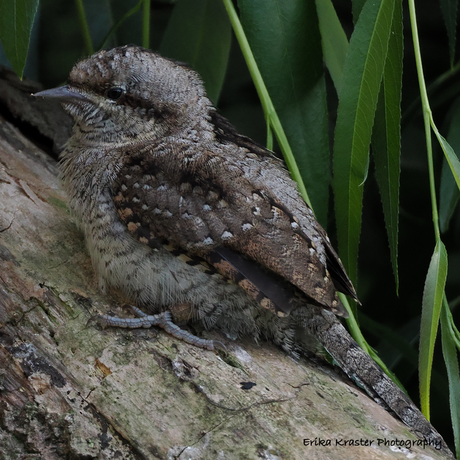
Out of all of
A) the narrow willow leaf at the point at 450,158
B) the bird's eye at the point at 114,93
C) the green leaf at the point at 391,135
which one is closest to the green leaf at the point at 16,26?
the bird's eye at the point at 114,93

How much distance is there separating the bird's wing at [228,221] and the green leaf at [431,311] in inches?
11.1

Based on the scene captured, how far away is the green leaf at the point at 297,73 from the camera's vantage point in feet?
6.85

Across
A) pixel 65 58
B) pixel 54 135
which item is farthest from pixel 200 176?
pixel 65 58

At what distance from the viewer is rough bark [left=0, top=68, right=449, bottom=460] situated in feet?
4.67

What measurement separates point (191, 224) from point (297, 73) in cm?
87

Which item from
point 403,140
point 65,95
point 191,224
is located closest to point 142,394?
point 191,224

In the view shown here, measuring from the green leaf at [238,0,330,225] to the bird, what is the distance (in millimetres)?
170

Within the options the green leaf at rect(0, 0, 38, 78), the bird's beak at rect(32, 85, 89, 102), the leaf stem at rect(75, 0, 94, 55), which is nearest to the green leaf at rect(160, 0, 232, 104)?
the leaf stem at rect(75, 0, 94, 55)

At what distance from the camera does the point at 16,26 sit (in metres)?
1.90

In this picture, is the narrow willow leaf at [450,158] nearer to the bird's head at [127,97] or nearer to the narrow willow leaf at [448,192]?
the narrow willow leaf at [448,192]

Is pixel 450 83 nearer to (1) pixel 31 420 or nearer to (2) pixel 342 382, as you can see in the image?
(2) pixel 342 382

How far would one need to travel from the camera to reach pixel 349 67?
1.82 meters

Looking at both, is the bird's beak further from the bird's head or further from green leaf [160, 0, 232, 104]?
green leaf [160, 0, 232, 104]

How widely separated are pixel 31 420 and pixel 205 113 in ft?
4.42
